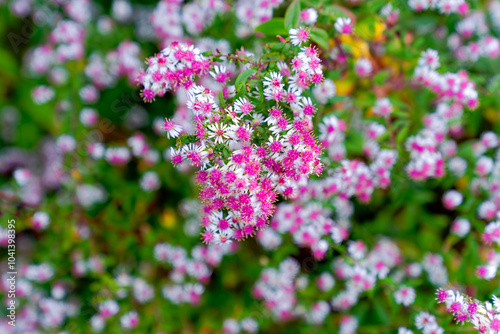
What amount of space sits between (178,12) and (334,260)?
222 centimetres

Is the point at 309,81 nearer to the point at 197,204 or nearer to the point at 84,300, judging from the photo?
the point at 197,204

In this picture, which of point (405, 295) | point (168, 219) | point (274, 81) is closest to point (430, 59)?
point (274, 81)

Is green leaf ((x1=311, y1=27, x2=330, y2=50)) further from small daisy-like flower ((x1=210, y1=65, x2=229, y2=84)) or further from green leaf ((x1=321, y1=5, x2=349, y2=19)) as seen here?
small daisy-like flower ((x1=210, y1=65, x2=229, y2=84))

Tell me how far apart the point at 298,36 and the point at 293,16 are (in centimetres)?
24

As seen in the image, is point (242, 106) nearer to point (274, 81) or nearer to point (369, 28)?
point (274, 81)

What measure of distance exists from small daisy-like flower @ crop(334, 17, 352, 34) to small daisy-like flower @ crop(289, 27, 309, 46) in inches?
17.6

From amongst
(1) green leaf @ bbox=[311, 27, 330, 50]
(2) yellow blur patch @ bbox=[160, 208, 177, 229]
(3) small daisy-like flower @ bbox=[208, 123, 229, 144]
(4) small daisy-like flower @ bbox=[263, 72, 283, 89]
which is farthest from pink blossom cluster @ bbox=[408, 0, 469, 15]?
(2) yellow blur patch @ bbox=[160, 208, 177, 229]

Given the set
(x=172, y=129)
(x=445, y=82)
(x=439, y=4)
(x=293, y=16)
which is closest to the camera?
(x=172, y=129)

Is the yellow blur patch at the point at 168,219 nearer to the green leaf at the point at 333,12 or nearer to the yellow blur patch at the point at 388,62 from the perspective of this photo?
the green leaf at the point at 333,12

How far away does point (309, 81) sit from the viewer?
5.81ft

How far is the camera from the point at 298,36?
1.77 meters

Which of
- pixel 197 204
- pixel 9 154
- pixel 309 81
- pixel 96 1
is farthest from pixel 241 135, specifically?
pixel 9 154

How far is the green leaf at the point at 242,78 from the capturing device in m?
1.65

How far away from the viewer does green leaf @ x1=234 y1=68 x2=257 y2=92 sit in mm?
1652
